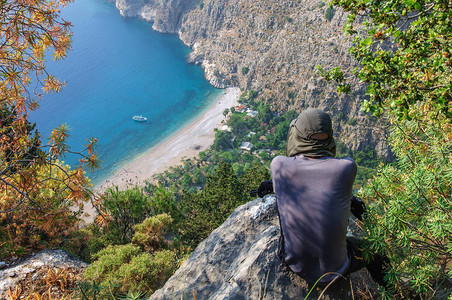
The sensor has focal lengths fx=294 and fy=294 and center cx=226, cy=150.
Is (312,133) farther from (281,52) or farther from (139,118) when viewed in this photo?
(281,52)

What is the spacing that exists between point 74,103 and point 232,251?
63.3 meters

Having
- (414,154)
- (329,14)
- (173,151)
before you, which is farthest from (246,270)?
(329,14)

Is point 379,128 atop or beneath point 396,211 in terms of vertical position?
beneath

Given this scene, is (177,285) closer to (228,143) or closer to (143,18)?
(228,143)

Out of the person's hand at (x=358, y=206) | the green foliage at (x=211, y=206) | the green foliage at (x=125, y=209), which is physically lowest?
the green foliage at (x=211, y=206)

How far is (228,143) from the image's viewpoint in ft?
162

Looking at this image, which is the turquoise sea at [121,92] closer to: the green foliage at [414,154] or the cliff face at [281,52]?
the cliff face at [281,52]

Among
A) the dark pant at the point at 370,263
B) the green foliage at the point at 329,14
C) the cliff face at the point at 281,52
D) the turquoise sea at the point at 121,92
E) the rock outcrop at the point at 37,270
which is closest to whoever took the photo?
the dark pant at the point at 370,263

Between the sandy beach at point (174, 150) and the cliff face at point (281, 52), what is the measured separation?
1037cm

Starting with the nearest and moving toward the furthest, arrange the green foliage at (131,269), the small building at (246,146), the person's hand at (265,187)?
the person's hand at (265,187) → the green foliage at (131,269) → the small building at (246,146)

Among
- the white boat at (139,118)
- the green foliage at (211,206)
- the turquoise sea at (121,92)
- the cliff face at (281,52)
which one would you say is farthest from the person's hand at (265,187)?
the white boat at (139,118)

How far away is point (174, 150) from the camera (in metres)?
49.1

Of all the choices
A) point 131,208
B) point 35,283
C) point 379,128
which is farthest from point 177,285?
point 379,128

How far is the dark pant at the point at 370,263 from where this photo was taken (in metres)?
2.36
